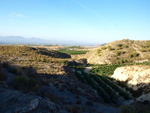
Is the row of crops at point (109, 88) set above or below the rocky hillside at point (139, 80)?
below

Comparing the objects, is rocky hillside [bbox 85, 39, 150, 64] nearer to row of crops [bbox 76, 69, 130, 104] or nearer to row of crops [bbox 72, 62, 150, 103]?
row of crops [bbox 72, 62, 150, 103]

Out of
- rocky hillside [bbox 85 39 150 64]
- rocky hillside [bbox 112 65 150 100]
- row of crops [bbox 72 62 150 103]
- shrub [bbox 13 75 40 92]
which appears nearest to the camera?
shrub [bbox 13 75 40 92]

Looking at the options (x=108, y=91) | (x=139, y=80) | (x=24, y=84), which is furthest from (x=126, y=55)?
(x=24, y=84)


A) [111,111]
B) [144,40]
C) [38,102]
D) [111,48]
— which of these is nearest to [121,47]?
[111,48]

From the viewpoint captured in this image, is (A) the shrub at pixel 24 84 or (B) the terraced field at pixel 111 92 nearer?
(A) the shrub at pixel 24 84

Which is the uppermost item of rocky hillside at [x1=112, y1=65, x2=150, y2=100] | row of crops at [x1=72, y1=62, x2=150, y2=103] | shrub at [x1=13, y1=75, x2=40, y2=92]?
shrub at [x1=13, y1=75, x2=40, y2=92]

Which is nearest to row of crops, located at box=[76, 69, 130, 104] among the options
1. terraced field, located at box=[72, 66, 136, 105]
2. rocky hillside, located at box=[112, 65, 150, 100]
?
terraced field, located at box=[72, 66, 136, 105]

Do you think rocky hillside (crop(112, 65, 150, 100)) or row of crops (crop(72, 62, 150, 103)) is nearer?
row of crops (crop(72, 62, 150, 103))

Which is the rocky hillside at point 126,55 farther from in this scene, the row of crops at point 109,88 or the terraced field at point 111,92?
the terraced field at point 111,92

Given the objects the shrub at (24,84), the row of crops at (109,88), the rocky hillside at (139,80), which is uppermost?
the shrub at (24,84)

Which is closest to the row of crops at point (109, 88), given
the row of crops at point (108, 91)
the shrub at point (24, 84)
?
the row of crops at point (108, 91)

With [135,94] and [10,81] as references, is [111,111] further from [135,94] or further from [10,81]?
[135,94]

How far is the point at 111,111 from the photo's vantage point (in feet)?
25.9

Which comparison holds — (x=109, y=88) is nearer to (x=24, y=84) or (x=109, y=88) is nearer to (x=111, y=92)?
(x=111, y=92)
